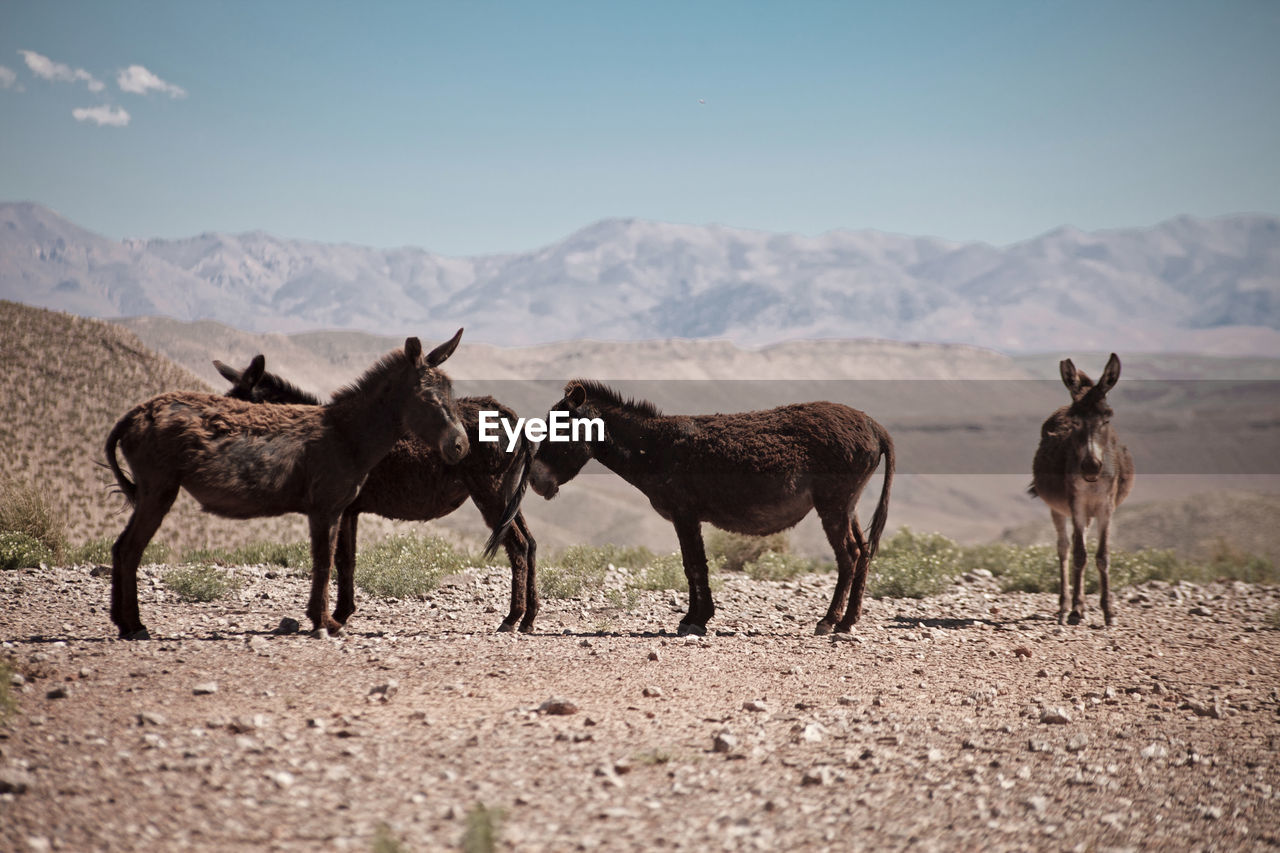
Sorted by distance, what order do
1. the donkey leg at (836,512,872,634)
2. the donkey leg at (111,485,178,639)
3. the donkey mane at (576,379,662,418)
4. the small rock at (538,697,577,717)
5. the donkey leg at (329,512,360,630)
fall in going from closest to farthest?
1. the small rock at (538,697,577,717)
2. the donkey leg at (111,485,178,639)
3. the donkey leg at (329,512,360,630)
4. the donkey leg at (836,512,872,634)
5. the donkey mane at (576,379,662,418)

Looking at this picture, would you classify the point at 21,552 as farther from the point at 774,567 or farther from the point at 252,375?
the point at 774,567

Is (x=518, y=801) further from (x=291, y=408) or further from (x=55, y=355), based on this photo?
(x=55, y=355)

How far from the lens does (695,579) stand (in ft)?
32.4

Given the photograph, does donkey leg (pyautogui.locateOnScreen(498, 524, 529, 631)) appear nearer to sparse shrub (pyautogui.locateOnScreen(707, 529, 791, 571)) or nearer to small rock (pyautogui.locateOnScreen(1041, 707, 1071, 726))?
small rock (pyautogui.locateOnScreen(1041, 707, 1071, 726))

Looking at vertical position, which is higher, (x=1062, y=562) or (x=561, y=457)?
(x=561, y=457)

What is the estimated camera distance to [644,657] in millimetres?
8258

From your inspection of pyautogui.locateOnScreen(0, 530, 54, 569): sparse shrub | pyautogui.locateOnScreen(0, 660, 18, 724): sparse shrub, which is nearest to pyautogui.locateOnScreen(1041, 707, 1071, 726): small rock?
pyautogui.locateOnScreen(0, 660, 18, 724): sparse shrub

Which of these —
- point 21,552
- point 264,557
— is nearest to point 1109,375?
point 264,557

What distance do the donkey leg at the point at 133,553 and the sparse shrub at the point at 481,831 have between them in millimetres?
5018

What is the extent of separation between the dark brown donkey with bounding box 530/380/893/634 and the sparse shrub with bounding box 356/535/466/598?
2.89 m

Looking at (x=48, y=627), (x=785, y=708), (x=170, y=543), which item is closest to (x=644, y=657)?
(x=785, y=708)

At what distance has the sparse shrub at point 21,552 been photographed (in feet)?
38.7

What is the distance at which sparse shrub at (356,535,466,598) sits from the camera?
455 inches

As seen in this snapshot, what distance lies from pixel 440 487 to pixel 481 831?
593cm
